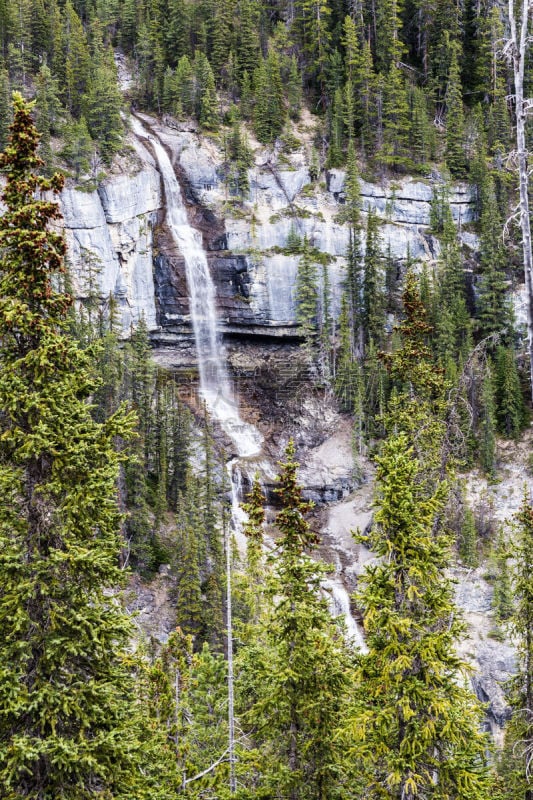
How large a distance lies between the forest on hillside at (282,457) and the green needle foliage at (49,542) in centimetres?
4

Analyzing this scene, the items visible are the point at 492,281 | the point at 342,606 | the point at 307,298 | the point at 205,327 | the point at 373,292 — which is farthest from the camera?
the point at 373,292

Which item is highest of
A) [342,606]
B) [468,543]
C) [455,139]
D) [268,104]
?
[268,104]

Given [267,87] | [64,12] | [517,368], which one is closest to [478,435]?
[517,368]

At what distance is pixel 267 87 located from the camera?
6850 cm

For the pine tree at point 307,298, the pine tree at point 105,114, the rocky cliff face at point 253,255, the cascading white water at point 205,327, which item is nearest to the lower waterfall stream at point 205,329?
the cascading white water at point 205,327

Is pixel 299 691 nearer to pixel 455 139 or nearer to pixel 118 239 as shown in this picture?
pixel 118 239

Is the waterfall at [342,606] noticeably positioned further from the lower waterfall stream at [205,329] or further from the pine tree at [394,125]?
the pine tree at [394,125]

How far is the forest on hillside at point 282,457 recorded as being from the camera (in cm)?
934

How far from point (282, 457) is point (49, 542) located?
153 ft

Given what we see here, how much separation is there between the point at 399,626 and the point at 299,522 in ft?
10.9

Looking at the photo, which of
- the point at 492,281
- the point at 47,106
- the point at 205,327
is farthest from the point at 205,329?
the point at 492,281

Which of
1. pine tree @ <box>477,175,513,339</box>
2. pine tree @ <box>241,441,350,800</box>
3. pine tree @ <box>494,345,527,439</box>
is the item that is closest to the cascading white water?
pine tree @ <box>494,345,527,439</box>

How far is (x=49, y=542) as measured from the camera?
9438 millimetres

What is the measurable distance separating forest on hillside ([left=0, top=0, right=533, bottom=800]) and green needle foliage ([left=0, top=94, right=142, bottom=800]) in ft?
0.13
